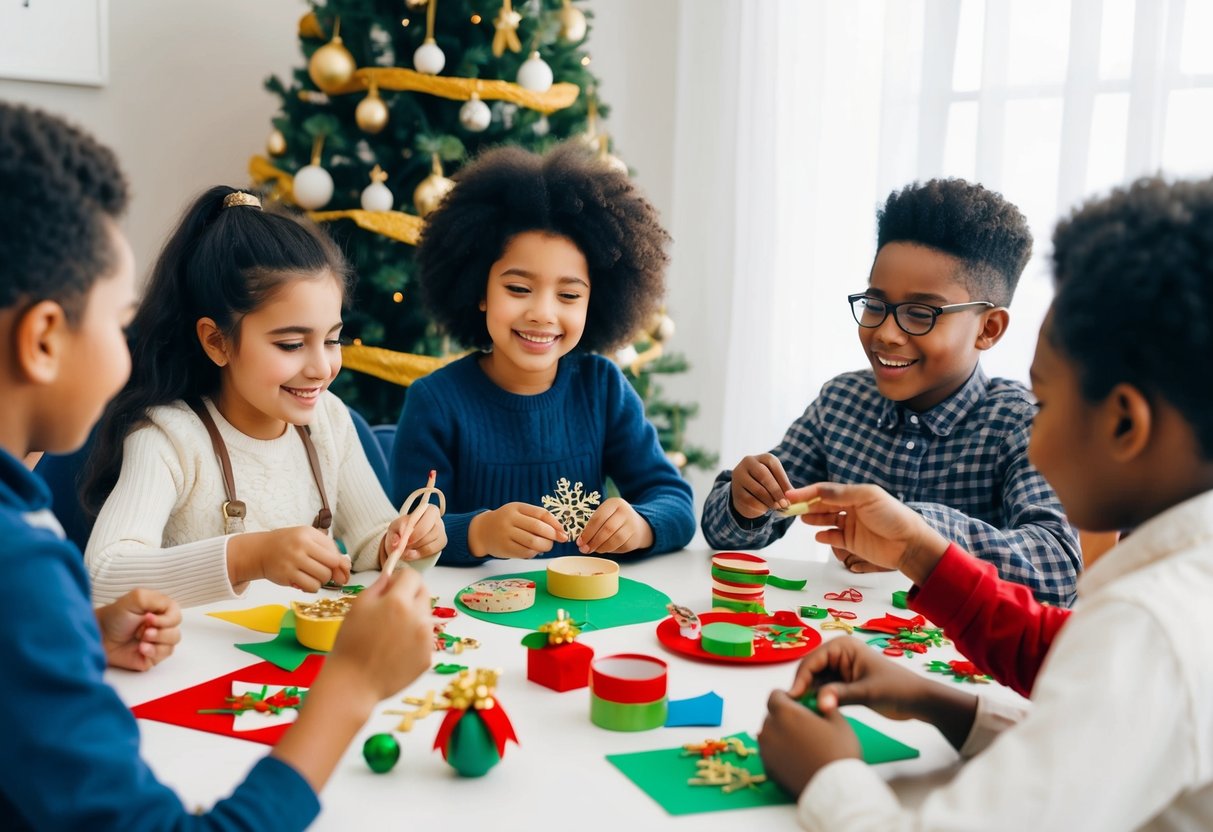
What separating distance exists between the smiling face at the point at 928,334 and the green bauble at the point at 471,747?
1.12 meters

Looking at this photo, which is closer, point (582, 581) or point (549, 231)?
point (582, 581)

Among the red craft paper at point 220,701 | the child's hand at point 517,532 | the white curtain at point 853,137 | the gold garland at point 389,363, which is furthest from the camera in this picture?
the gold garland at point 389,363

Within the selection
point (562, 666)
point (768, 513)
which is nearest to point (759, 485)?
point (768, 513)

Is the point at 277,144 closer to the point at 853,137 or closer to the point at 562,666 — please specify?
the point at 853,137

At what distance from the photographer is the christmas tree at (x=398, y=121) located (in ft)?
8.73

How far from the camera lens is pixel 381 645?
90 cm

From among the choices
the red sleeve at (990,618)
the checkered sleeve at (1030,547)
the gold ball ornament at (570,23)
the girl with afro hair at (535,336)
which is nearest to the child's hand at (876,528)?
the red sleeve at (990,618)

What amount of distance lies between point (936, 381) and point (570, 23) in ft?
5.27

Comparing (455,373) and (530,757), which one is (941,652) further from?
(455,373)

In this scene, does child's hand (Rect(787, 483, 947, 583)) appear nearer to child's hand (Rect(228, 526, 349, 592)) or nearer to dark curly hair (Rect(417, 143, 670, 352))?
child's hand (Rect(228, 526, 349, 592))

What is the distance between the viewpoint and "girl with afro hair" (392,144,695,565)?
1.89 meters

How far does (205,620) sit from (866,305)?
3.93 ft

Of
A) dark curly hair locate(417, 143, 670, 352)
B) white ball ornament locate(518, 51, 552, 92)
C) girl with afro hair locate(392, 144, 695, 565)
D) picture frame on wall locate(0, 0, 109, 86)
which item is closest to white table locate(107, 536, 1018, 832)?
girl with afro hair locate(392, 144, 695, 565)

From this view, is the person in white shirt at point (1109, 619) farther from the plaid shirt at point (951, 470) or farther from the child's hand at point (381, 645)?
the plaid shirt at point (951, 470)
